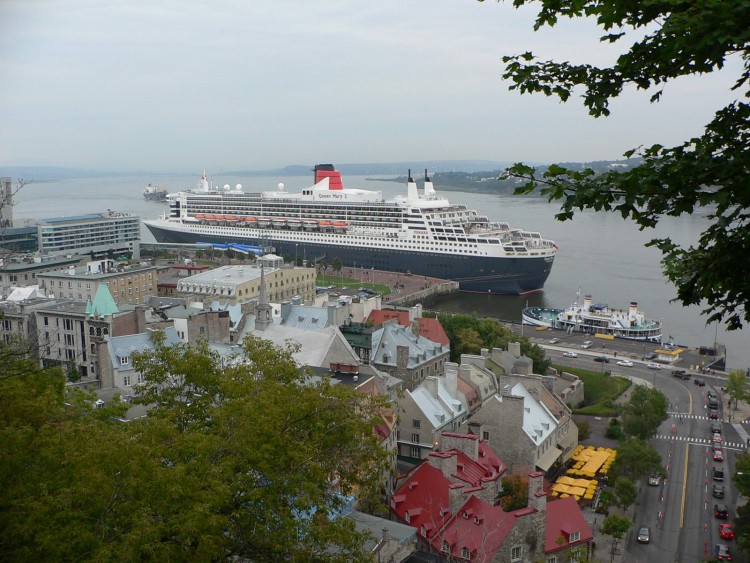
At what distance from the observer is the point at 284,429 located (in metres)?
10.4

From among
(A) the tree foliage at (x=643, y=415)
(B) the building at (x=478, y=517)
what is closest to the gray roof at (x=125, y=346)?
(B) the building at (x=478, y=517)

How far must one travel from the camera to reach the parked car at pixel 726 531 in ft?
67.5

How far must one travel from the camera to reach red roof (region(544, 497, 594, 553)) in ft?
58.9

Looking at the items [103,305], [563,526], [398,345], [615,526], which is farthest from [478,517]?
[103,305]

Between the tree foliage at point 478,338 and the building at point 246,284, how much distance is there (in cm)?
1352

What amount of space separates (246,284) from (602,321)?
2358 centimetres

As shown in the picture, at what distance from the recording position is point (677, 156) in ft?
20.1

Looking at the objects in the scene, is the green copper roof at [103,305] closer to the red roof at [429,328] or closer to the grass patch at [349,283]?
the red roof at [429,328]

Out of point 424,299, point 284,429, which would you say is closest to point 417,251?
point 424,299

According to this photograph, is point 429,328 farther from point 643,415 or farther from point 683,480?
point 683,480

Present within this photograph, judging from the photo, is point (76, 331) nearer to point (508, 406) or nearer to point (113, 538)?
point (508, 406)

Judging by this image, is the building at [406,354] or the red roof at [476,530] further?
the building at [406,354]

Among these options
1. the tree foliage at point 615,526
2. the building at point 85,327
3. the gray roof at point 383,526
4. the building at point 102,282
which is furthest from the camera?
the building at point 102,282

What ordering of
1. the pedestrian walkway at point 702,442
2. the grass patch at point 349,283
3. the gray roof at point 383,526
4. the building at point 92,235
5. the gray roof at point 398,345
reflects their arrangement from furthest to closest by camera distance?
the building at point 92,235
the grass patch at point 349,283
the gray roof at point 398,345
the pedestrian walkway at point 702,442
the gray roof at point 383,526
